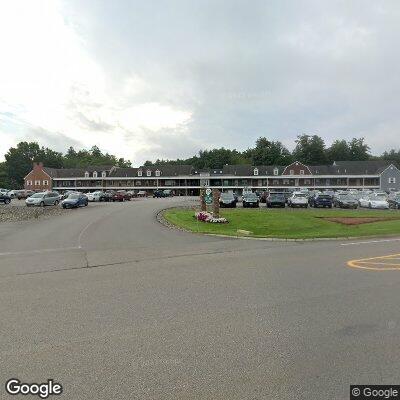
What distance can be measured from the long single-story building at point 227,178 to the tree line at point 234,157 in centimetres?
2411

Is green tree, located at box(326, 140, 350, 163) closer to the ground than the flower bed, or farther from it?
farther from it

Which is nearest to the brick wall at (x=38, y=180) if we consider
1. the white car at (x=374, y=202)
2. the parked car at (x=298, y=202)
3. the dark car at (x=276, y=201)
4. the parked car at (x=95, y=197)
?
the parked car at (x=95, y=197)

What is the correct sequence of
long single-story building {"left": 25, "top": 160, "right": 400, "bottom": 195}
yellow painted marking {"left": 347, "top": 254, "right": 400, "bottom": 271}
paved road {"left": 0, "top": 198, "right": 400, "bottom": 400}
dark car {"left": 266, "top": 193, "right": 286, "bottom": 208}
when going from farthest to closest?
long single-story building {"left": 25, "top": 160, "right": 400, "bottom": 195}, dark car {"left": 266, "top": 193, "right": 286, "bottom": 208}, yellow painted marking {"left": 347, "top": 254, "right": 400, "bottom": 271}, paved road {"left": 0, "top": 198, "right": 400, "bottom": 400}

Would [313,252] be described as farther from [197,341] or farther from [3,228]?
[3,228]

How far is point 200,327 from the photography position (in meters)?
6.14

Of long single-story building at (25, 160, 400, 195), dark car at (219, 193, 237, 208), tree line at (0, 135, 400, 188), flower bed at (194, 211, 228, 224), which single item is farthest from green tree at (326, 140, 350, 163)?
flower bed at (194, 211, 228, 224)

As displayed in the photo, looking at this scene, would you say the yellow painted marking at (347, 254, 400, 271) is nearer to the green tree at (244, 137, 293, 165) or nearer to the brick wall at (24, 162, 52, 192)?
the brick wall at (24, 162, 52, 192)

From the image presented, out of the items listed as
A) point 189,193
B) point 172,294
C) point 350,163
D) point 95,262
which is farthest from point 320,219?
point 350,163

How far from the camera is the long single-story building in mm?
106250

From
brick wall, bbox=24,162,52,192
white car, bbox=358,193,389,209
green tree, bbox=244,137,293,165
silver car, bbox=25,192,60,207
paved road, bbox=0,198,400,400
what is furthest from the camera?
green tree, bbox=244,137,293,165

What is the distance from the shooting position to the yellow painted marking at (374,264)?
11258 mm

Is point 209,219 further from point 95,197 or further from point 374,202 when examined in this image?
point 95,197

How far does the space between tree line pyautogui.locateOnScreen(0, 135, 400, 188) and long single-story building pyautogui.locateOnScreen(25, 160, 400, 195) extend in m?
24.1

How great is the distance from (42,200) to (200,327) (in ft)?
143
